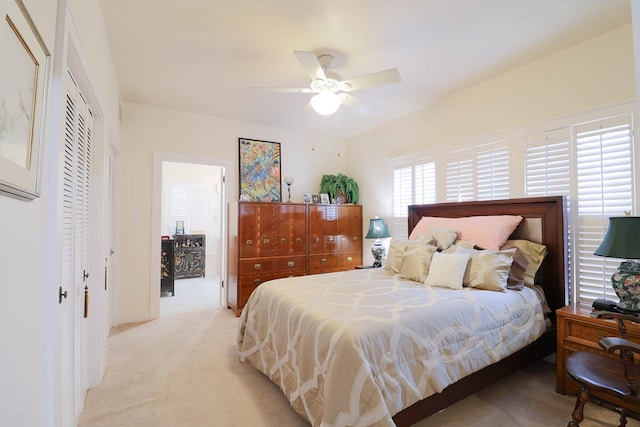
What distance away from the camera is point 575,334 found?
6.70 ft

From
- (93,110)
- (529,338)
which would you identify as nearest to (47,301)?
(93,110)

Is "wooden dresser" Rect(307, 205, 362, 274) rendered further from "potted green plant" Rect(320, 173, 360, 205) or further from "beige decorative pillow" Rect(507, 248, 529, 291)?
"beige decorative pillow" Rect(507, 248, 529, 291)

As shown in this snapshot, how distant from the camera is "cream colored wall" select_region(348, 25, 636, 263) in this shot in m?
2.21

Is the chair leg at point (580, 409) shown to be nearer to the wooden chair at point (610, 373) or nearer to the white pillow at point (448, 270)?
the wooden chair at point (610, 373)

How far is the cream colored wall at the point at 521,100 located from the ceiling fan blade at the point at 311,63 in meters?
1.85

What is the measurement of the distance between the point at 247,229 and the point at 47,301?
2.74 meters

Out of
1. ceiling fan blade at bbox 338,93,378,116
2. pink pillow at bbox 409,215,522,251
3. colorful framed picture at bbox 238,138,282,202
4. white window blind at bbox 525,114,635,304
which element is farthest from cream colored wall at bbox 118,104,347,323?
white window blind at bbox 525,114,635,304

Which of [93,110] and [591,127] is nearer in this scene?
[93,110]

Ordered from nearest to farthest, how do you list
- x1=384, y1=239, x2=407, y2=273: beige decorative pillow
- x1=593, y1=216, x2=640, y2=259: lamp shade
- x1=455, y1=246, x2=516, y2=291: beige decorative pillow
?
x1=593, y1=216, x2=640, y2=259: lamp shade
x1=455, y1=246, x2=516, y2=291: beige decorative pillow
x1=384, y1=239, x2=407, y2=273: beige decorative pillow

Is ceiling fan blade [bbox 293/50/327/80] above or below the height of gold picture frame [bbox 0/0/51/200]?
above

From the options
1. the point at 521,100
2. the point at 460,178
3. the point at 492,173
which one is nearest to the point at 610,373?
the point at 492,173

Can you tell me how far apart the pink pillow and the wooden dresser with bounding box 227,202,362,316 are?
167 cm

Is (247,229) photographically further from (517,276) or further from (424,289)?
(517,276)

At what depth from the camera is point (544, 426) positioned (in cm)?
174
